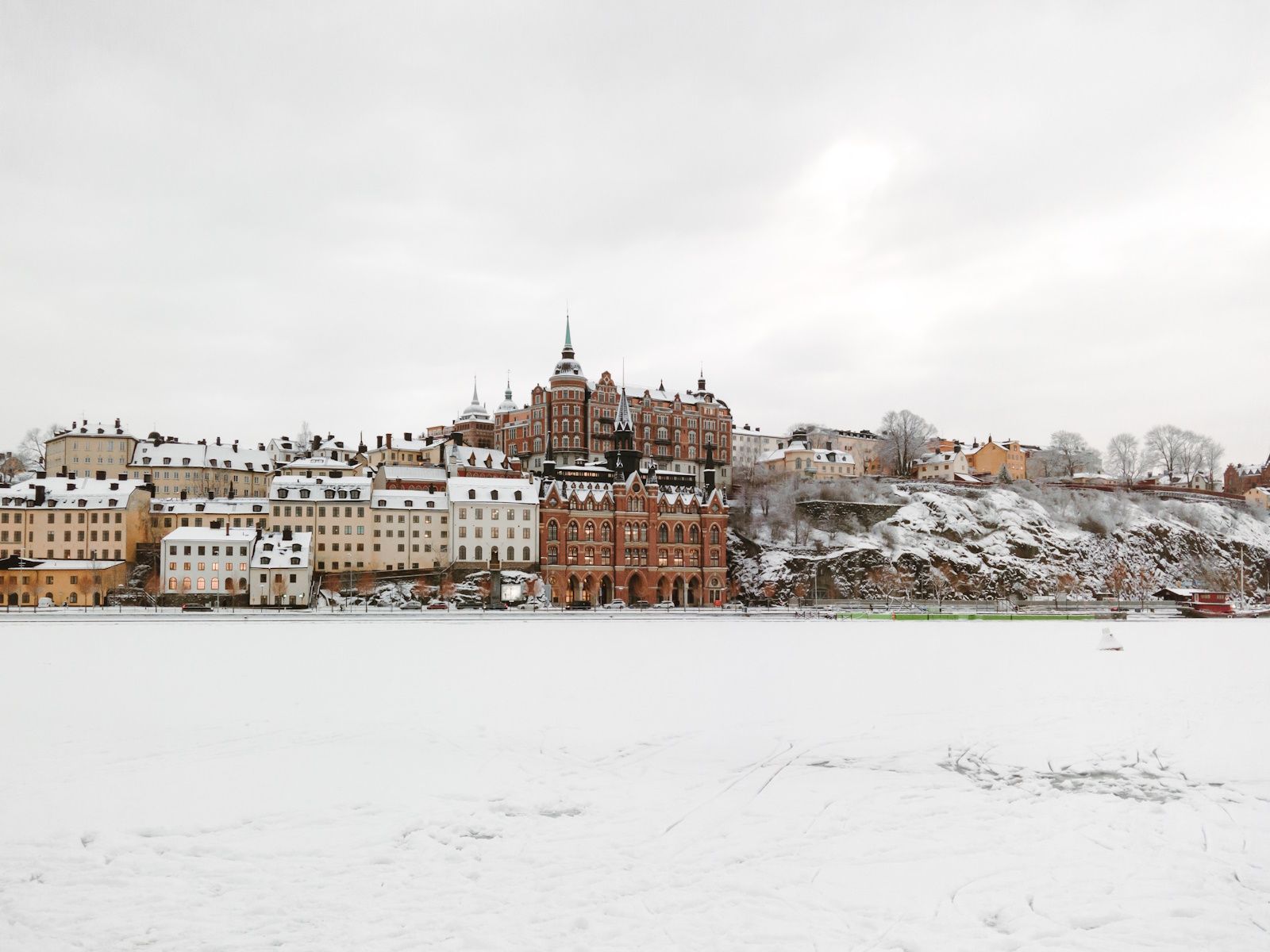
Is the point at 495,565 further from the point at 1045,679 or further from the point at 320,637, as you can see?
the point at 1045,679

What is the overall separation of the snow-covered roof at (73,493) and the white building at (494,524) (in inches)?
1150

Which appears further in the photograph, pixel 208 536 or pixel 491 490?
pixel 491 490

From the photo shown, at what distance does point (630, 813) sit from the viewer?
52.5ft

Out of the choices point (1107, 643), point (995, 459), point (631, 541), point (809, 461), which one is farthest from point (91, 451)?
point (995, 459)

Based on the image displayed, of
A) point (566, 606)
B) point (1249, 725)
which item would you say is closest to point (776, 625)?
point (566, 606)

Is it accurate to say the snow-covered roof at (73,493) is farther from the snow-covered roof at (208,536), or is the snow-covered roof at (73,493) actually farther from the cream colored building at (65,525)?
the snow-covered roof at (208,536)

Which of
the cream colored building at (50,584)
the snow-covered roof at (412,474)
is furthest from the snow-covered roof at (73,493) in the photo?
the snow-covered roof at (412,474)

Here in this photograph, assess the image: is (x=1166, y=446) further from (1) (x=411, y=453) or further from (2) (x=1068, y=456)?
(1) (x=411, y=453)

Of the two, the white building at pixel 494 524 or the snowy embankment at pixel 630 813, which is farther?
the white building at pixel 494 524

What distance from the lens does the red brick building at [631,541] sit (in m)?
94.6

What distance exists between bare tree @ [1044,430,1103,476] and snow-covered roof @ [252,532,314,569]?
123m

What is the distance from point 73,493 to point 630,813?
88.1 meters

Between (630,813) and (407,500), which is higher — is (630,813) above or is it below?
below

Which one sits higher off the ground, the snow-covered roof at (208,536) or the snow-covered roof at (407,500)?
the snow-covered roof at (407,500)
